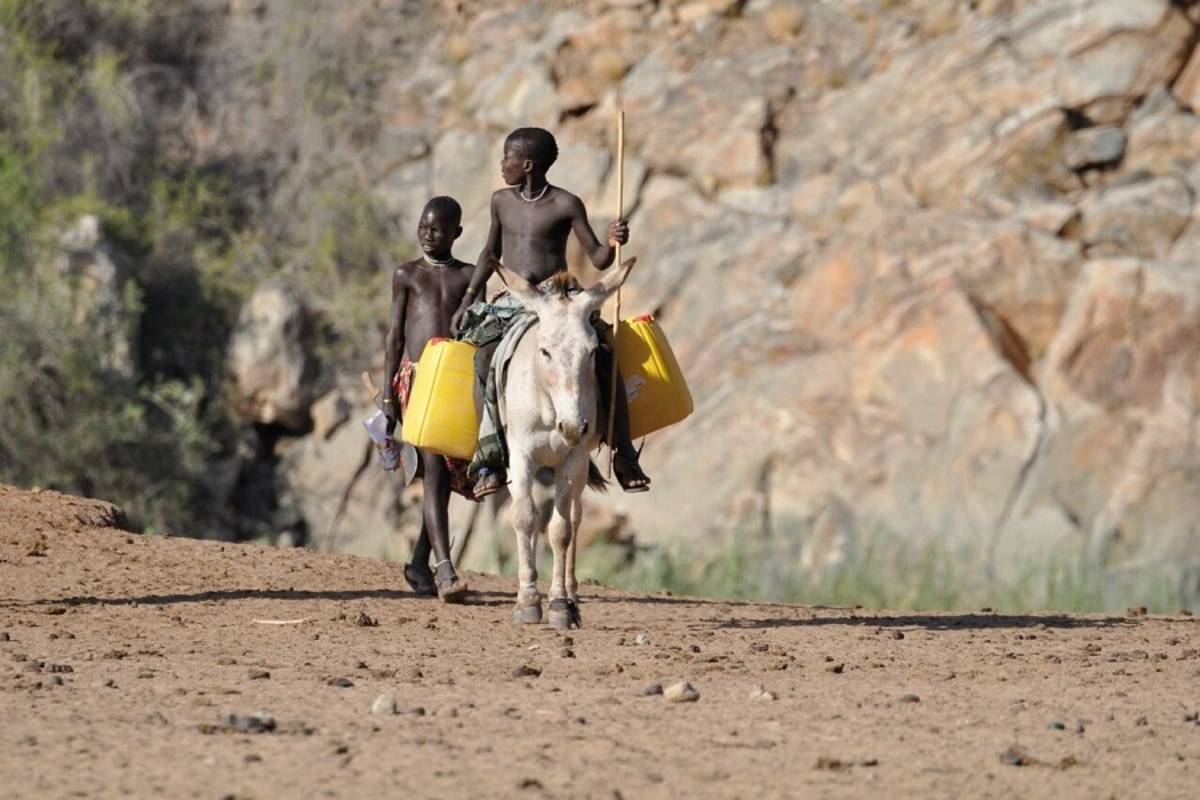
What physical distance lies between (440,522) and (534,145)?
84.4 inches

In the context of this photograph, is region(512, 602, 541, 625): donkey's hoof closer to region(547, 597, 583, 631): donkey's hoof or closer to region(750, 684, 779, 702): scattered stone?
region(547, 597, 583, 631): donkey's hoof

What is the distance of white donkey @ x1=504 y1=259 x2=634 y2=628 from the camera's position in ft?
29.7

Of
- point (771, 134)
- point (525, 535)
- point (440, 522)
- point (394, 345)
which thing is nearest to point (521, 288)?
point (525, 535)

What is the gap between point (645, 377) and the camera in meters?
9.85

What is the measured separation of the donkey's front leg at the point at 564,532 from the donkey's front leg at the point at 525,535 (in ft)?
0.36

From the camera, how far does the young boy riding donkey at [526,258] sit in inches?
381

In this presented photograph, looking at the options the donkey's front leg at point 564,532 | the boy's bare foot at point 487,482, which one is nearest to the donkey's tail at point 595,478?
the donkey's front leg at point 564,532

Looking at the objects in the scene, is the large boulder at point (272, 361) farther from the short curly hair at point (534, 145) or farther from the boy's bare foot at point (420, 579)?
the short curly hair at point (534, 145)

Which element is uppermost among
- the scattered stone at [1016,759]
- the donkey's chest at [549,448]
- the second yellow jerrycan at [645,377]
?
the second yellow jerrycan at [645,377]

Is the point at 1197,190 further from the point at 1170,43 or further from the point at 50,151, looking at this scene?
the point at 50,151

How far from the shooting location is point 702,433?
1972 cm

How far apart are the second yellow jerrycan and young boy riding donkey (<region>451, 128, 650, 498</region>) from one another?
0.34 feet

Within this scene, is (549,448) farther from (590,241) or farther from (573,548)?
(590,241)

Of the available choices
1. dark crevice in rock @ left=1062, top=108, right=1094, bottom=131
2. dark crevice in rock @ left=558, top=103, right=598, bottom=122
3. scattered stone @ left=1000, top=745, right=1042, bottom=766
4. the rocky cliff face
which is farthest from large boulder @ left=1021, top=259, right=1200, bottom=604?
scattered stone @ left=1000, top=745, right=1042, bottom=766
